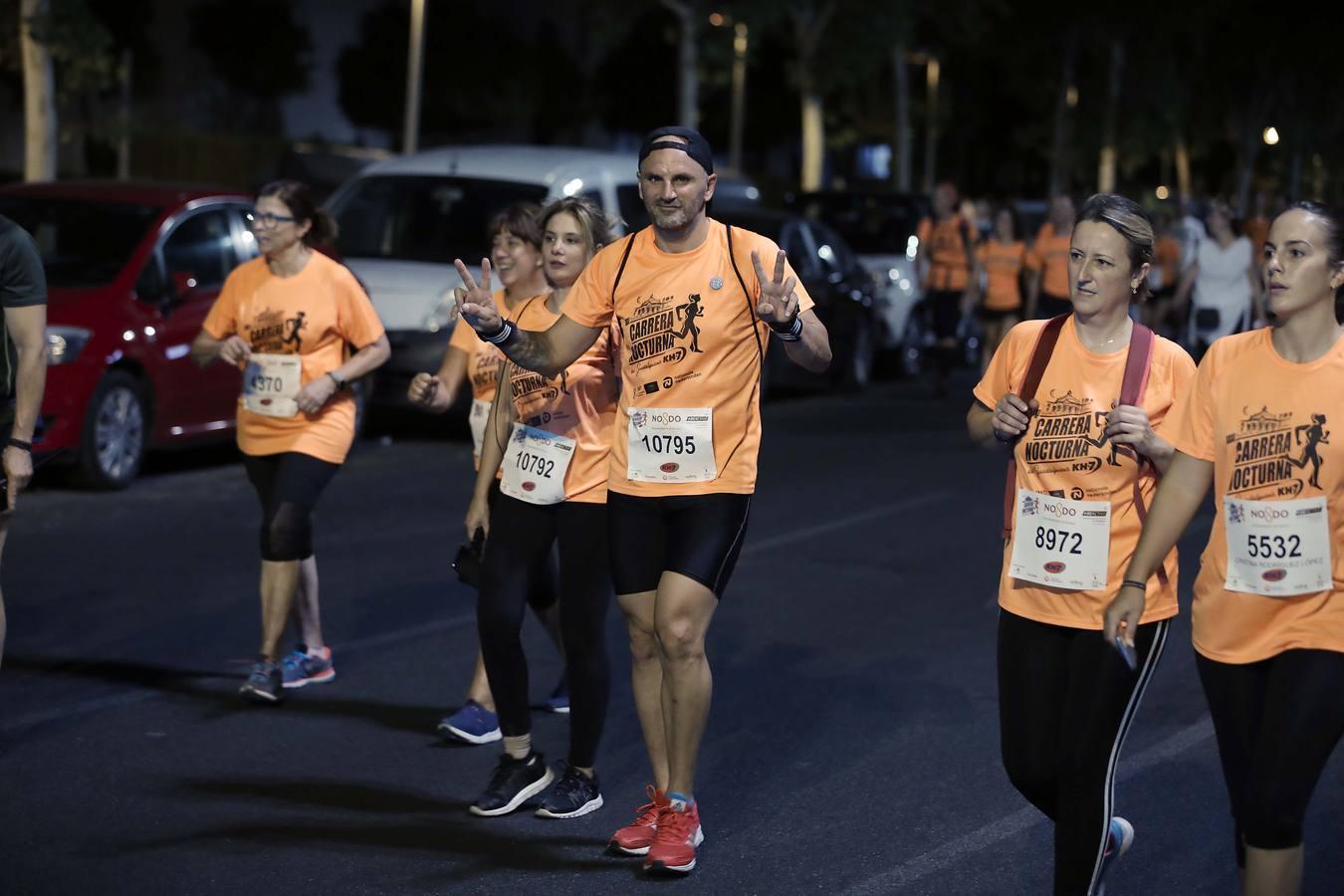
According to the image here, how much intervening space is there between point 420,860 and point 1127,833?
1.91 meters

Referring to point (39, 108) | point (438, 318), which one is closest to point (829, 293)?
point (438, 318)

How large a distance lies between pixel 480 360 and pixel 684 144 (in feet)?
6.48

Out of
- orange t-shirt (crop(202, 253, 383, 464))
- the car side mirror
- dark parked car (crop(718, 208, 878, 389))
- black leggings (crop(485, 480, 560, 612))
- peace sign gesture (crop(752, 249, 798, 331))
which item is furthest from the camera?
dark parked car (crop(718, 208, 878, 389))

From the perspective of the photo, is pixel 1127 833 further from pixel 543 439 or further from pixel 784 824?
pixel 543 439

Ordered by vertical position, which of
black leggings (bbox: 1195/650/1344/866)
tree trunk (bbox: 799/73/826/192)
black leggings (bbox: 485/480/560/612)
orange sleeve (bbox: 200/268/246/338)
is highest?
tree trunk (bbox: 799/73/826/192)

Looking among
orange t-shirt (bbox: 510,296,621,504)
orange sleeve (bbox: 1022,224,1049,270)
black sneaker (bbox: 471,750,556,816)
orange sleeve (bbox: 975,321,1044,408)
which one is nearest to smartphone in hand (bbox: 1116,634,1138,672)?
orange sleeve (bbox: 975,321,1044,408)

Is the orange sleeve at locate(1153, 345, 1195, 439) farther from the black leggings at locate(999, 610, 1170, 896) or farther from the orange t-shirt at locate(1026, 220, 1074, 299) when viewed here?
the orange t-shirt at locate(1026, 220, 1074, 299)

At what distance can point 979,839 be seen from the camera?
18.8ft

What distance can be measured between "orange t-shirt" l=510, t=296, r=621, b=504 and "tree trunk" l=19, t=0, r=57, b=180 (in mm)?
16295

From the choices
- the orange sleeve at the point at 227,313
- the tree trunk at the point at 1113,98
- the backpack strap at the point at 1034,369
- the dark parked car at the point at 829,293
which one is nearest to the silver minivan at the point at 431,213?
the dark parked car at the point at 829,293

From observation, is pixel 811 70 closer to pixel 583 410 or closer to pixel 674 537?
pixel 583 410

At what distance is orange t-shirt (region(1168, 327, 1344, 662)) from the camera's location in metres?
4.12

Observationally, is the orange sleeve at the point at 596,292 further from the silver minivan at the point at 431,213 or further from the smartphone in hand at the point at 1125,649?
the silver minivan at the point at 431,213

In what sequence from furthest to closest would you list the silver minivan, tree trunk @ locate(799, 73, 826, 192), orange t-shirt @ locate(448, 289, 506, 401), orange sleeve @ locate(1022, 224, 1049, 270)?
tree trunk @ locate(799, 73, 826, 192), orange sleeve @ locate(1022, 224, 1049, 270), the silver minivan, orange t-shirt @ locate(448, 289, 506, 401)
